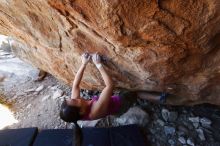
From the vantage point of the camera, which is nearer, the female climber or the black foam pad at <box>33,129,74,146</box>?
the female climber

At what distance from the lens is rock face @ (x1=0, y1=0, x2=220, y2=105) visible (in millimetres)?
1675

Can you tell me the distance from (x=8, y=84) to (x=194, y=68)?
3.57 metres

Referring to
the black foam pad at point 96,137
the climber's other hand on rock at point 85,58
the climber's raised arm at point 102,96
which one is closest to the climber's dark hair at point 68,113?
the climber's raised arm at point 102,96

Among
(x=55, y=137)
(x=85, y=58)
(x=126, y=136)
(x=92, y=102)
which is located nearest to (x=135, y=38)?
(x=85, y=58)

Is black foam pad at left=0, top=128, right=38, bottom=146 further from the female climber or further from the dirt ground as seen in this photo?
the female climber

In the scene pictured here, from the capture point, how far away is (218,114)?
3.30m

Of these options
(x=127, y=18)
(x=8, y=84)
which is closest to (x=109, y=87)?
(x=127, y=18)

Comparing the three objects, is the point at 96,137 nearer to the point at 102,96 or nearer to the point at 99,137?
the point at 99,137

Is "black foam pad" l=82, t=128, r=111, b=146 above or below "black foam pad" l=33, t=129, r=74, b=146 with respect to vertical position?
above

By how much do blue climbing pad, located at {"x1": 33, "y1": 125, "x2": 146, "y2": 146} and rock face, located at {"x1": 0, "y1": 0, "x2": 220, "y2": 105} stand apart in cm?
56

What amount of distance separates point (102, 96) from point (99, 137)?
2.44 feet

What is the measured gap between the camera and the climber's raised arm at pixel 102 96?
8.02 ft

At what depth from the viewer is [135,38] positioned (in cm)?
193

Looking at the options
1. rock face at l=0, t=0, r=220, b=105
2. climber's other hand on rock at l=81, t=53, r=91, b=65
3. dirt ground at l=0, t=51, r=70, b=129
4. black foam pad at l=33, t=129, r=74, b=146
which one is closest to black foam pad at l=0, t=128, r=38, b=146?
black foam pad at l=33, t=129, r=74, b=146
